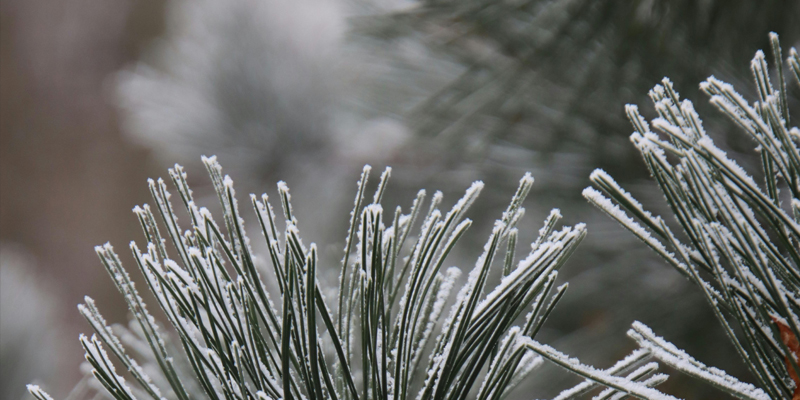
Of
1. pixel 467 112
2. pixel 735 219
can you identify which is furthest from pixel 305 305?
pixel 467 112

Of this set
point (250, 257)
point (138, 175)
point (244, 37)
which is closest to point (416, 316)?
point (250, 257)

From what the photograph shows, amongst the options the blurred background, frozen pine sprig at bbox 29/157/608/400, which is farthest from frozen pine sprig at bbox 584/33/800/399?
the blurred background

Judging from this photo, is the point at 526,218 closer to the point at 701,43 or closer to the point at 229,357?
the point at 701,43

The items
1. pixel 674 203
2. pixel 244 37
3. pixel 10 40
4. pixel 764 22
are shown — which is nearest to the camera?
pixel 674 203

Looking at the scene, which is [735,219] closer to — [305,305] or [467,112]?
[305,305]

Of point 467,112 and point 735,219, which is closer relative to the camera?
point 735,219

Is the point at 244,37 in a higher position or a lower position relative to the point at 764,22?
higher
